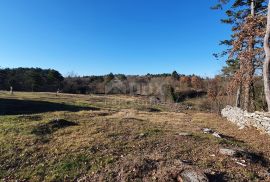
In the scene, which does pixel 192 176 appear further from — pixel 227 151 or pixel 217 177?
pixel 227 151

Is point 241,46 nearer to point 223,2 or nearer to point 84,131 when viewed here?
point 223,2

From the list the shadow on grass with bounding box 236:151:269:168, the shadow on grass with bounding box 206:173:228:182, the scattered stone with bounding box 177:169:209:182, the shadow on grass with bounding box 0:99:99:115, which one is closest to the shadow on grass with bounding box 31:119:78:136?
the shadow on grass with bounding box 0:99:99:115

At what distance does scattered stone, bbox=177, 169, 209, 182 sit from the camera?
16.0ft

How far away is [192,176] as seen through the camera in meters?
4.99

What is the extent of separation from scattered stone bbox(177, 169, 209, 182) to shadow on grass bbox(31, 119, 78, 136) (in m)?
6.36

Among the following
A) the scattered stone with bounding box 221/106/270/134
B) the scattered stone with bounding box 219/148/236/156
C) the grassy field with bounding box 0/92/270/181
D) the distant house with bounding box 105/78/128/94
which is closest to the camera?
the grassy field with bounding box 0/92/270/181

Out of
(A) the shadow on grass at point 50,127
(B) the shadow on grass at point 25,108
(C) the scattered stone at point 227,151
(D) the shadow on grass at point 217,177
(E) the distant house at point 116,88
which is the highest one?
(E) the distant house at point 116,88

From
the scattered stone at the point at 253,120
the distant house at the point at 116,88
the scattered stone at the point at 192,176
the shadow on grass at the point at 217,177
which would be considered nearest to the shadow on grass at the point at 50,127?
the scattered stone at the point at 192,176

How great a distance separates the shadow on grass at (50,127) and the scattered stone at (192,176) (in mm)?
6357

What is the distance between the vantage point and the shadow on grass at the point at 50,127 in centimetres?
918

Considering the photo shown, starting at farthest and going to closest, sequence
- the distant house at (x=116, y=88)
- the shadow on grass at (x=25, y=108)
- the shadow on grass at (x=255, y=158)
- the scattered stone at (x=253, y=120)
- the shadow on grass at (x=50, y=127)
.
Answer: the distant house at (x=116, y=88), the shadow on grass at (x=25, y=108), the scattered stone at (x=253, y=120), the shadow on grass at (x=50, y=127), the shadow on grass at (x=255, y=158)

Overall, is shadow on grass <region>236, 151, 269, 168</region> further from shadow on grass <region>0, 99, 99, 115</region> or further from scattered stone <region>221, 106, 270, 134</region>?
shadow on grass <region>0, 99, 99, 115</region>

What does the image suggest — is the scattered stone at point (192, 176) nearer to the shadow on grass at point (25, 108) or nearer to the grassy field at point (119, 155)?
the grassy field at point (119, 155)

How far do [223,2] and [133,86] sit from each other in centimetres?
4305
